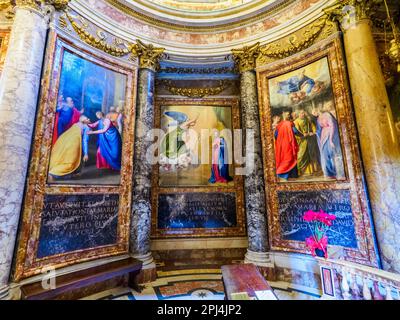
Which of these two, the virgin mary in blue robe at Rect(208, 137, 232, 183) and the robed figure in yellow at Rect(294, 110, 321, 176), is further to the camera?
the virgin mary in blue robe at Rect(208, 137, 232, 183)

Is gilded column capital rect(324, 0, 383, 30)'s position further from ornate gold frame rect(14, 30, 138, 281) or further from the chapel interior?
ornate gold frame rect(14, 30, 138, 281)

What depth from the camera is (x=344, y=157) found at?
405cm

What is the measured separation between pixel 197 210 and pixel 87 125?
368cm

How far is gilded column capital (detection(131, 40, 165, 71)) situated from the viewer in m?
5.37

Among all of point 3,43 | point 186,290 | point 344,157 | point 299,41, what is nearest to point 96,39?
point 3,43

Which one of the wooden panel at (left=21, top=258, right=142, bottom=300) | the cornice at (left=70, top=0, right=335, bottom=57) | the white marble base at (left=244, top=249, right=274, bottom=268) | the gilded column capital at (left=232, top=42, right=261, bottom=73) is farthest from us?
the gilded column capital at (left=232, top=42, right=261, bottom=73)

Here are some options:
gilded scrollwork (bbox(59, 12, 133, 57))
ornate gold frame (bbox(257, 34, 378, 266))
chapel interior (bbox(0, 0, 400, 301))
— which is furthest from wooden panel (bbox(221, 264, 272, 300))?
gilded scrollwork (bbox(59, 12, 133, 57))

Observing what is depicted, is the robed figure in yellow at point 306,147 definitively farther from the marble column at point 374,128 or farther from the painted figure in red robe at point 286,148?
the marble column at point 374,128

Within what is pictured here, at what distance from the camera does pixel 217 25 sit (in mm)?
6027

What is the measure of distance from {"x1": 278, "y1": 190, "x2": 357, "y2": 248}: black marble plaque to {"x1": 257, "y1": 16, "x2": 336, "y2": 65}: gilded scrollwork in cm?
342

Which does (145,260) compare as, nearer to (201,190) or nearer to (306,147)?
(201,190)

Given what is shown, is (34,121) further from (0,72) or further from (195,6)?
(195,6)

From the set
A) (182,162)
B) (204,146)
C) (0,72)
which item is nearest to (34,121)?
(0,72)
